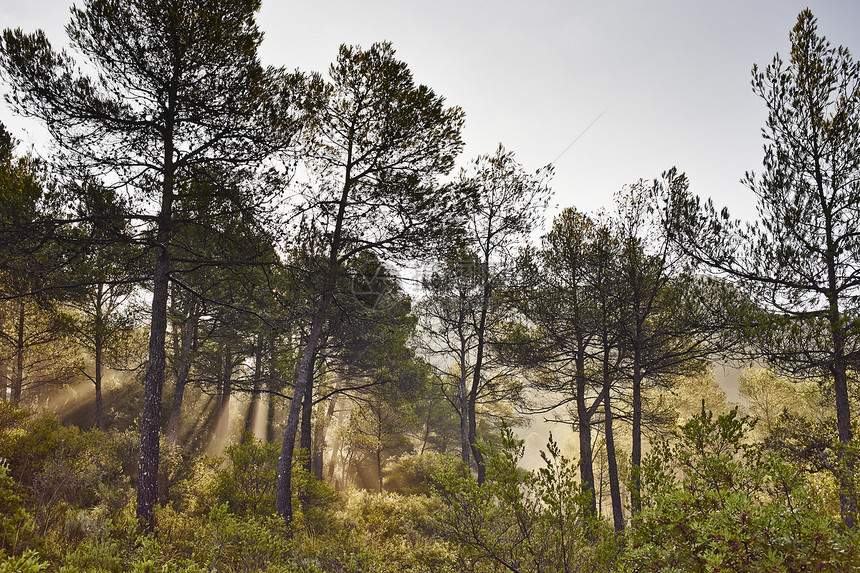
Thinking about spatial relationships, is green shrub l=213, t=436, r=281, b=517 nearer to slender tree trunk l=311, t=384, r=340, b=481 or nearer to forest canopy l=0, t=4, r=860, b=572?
forest canopy l=0, t=4, r=860, b=572

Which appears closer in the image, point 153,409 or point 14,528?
point 14,528

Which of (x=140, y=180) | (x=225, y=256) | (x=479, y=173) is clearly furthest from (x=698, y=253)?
(x=140, y=180)

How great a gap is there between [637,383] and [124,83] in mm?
11819

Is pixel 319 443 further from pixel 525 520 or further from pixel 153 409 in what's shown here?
pixel 525 520

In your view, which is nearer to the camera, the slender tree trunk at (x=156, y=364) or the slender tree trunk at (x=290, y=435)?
the slender tree trunk at (x=156, y=364)

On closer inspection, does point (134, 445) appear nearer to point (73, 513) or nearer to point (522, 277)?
point (73, 513)

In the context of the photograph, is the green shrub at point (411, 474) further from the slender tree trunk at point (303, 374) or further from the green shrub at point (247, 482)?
the slender tree trunk at point (303, 374)

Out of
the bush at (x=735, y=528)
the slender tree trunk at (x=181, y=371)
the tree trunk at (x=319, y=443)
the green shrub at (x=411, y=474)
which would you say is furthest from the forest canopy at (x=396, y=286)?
the green shrub at (x=411, y=474)

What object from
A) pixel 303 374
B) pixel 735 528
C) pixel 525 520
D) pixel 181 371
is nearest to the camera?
pixel 735 528

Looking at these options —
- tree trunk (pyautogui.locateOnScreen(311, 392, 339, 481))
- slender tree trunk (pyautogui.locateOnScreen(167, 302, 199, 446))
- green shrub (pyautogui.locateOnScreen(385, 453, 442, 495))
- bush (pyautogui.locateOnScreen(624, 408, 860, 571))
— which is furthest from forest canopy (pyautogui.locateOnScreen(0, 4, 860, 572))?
green shrub (pyautogui.locateOnScreen(385, 453, 442, 495))

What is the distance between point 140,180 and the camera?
6.57 metres

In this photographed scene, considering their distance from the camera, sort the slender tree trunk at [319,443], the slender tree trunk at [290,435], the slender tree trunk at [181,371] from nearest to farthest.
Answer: the slender tree trunk at [290,435], the slender tree trunk at [181,371], the slender tree trunk at [319,443]

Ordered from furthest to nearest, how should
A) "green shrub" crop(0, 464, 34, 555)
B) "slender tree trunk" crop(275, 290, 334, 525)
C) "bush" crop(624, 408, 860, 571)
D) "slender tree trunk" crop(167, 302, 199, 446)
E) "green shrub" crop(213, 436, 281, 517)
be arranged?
"slender tree trunk" crop(167, 302, 199, 446) → "green shrub" crop(213, 436, 281, 517) → "slender tree trunk" crop(275, 290, 334, 525) → "green shrub" crop(0, 464, 34, 555) → "bush" crop(624, 408, 860, 571)

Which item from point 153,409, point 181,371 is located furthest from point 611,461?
point 181,371
